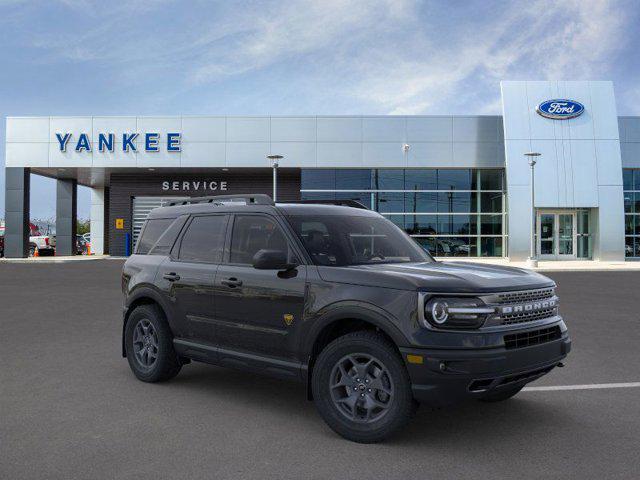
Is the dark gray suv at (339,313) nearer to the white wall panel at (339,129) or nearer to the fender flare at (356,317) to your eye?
the fender flare at (356,317)

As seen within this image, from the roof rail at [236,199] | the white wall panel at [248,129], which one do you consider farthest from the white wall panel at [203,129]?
the roof rail at [236,199]

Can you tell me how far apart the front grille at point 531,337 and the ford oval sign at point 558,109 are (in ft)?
97.5

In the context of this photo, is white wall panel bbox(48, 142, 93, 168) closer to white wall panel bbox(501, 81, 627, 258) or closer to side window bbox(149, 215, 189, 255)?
white wall panel bbox(501, 81, 627, 258)

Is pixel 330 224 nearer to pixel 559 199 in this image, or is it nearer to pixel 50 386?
pixel 50 386

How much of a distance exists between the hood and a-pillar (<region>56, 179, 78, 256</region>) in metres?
38.3

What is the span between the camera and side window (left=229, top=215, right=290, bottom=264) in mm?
5309

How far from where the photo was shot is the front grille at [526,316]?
4.34 meters

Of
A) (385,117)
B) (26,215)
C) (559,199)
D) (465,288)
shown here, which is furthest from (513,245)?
(465,288)

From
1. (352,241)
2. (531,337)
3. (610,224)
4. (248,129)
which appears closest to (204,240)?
(352,241)

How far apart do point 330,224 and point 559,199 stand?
28864mm

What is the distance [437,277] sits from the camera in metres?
4.36

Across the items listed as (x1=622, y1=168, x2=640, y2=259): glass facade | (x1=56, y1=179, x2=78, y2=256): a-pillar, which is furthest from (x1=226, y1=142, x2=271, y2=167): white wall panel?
(x1=622, y1=168, x2=640, y2=259): glass facade

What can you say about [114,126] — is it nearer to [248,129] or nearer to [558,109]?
[248,129]

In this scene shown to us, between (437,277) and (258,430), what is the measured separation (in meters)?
1.80
